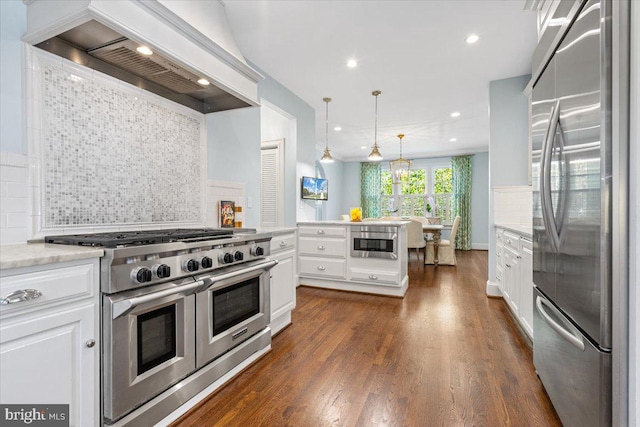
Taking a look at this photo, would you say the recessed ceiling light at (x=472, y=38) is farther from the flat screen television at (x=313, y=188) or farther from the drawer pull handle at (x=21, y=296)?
the drawer pull handle at (x=21, y=296)

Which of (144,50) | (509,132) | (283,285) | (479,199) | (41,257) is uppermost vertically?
(509,132)

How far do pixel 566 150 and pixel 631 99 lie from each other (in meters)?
0.35

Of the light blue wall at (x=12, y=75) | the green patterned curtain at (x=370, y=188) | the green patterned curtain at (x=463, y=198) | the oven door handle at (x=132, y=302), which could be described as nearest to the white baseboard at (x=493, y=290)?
the oven door handle at (x=132, y=302)

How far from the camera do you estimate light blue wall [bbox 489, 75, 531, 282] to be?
3.73 m

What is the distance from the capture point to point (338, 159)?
9680mm

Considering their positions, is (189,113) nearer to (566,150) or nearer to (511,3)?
(566,150)

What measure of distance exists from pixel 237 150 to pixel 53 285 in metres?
2.15

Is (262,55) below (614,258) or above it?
above

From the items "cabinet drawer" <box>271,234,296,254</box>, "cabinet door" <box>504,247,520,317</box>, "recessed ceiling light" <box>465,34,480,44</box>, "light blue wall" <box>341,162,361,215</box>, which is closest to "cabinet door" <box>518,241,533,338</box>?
"cabinet door" <box>504,247,520,317</box>

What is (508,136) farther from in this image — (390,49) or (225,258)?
(225,258)

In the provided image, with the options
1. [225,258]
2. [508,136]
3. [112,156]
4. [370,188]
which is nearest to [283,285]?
[225,258]

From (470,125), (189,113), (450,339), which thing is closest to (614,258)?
(450,339)

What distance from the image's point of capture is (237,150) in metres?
3.06

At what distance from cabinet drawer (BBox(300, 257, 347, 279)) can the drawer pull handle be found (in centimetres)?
317
